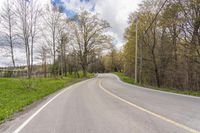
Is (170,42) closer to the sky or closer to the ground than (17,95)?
closer to the sky

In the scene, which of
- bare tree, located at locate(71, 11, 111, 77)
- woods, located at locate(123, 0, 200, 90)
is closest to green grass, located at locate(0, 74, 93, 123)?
woods, located at locate(123, 0, 200, 90)

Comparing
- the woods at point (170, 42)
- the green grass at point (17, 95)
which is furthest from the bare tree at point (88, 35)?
the green grass at point (17, 95)

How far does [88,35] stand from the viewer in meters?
64.2

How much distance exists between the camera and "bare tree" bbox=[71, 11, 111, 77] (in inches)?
2509

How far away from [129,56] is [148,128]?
139 ft

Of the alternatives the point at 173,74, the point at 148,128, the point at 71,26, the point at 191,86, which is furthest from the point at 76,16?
the point at 148,128

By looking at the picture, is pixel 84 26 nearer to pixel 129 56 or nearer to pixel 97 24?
pixel 97 24

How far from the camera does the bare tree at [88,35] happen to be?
63719 millimetres

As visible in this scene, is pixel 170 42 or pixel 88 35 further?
pixel 88 35

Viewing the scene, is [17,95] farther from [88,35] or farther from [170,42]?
[88,35]

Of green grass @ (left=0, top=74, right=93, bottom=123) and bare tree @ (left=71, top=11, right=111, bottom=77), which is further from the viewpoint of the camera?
bare tree @ (left=71, top=11, right=111, bottom=77)

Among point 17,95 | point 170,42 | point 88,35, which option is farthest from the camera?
point 88,35

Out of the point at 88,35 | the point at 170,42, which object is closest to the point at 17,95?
the point at 170,42

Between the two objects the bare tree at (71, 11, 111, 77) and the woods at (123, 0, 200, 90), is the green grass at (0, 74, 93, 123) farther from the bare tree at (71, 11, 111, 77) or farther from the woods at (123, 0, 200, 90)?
the bare tree at (71, 11, 111, 77)
